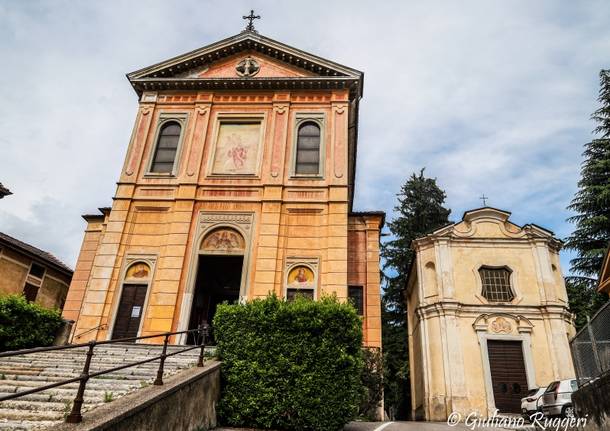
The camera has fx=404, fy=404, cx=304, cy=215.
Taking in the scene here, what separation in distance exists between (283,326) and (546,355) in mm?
14004

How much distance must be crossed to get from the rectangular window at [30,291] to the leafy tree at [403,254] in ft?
72.9

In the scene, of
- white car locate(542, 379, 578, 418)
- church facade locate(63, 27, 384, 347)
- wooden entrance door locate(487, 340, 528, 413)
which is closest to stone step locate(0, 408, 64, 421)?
church facade locate(63, 27, 384, 347)

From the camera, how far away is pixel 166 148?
18.4 m

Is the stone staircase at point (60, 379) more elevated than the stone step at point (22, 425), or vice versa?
the stone staircase at point (60, 379)

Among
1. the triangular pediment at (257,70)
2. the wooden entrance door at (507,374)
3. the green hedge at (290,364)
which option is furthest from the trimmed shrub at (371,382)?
the triangular pediment at (257,70)

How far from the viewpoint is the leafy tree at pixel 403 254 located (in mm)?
28172

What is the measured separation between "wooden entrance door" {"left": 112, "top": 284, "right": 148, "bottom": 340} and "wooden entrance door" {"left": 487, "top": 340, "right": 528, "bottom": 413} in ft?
47.5

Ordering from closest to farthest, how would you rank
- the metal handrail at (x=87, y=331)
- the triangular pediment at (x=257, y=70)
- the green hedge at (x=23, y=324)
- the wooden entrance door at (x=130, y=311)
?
the green hedge at (x=23, y=324) < the metal handrail at (x=87, y=331) < the wooden entrance door at (x=130, y=311) < the triangular pediment at (x=257, y=70)

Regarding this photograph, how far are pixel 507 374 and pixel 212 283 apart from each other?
13253 mm

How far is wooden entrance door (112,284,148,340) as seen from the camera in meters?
14.7

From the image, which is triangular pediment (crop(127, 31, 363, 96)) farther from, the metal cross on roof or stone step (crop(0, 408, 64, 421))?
stone step (crop(0, 408, 64, 421))

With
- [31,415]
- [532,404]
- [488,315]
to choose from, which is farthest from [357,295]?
[31,415]

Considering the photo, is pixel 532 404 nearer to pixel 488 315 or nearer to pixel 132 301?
pixel 488 315

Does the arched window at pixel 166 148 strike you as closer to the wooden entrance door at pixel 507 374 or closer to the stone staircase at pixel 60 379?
the stone staircase at pixel 60 379
